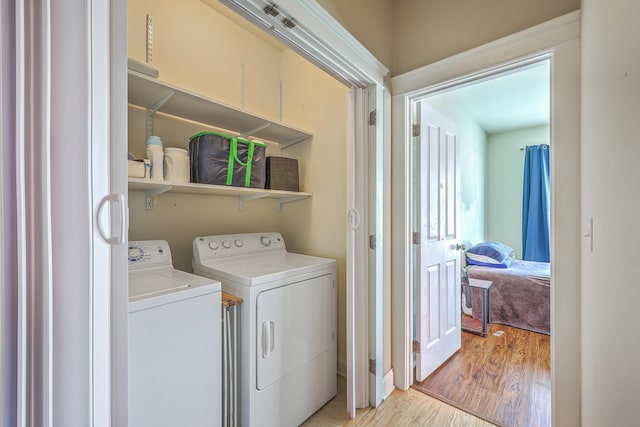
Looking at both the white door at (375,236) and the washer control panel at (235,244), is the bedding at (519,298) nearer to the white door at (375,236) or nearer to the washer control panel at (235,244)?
the white door at (375,236)

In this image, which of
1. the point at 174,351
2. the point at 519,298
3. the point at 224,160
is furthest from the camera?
the point at 519,298

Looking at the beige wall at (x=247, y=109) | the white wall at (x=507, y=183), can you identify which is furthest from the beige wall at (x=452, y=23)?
the white wall at (x=507, y=183)

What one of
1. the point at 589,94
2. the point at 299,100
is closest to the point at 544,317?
the point at 589,94

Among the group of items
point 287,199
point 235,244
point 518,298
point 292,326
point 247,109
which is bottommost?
point 518,298

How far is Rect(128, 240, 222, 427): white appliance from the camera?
102 centimetres

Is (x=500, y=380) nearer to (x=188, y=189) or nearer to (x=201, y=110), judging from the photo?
(x=188, y=189)

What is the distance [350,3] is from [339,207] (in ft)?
4.13

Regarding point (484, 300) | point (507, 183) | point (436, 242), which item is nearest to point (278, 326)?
point (436, 242)

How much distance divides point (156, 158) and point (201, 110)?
0.47 metres

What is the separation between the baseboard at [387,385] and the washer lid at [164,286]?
1.32 m

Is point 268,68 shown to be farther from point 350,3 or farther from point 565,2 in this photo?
point 565,2

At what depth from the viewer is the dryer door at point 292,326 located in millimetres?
1430

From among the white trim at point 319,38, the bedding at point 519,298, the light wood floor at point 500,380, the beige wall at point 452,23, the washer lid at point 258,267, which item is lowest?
the light wood floor at point 500,380

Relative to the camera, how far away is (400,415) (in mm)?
1692
